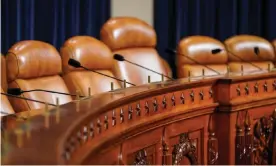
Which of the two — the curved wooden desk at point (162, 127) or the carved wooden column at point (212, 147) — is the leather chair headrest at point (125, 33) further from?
the carved wooden column at point (212, 147)

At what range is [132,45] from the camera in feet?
13.5

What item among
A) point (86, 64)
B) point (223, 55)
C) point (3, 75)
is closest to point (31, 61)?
point (3, 75)

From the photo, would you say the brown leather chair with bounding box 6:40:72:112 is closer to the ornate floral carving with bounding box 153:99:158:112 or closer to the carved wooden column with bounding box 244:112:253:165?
the ornate floral carving with bounding box 153:99:158:112

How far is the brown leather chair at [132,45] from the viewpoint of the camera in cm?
399

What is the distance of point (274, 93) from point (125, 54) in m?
1.13

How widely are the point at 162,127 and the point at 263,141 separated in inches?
39.0

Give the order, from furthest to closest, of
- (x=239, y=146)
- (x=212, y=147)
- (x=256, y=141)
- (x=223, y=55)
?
1. (x=223, y=55)
2. (x=256, y=141)
3. (x=239, y=146)
4. (x=212, y=147)

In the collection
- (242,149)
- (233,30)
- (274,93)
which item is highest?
(233,30)

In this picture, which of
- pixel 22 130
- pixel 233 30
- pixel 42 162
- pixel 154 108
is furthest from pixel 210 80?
pixel 233 30

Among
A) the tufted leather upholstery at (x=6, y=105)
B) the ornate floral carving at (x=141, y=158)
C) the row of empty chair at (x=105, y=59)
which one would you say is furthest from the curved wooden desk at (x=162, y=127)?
the row of empty chair at (x=105, y=59)

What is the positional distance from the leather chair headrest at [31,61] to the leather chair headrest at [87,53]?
0.24 metres

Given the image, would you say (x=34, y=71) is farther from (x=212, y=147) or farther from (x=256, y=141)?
(x=256, y=141)

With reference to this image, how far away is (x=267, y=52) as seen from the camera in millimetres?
4996

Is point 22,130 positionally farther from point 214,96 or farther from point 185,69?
point 185,69
